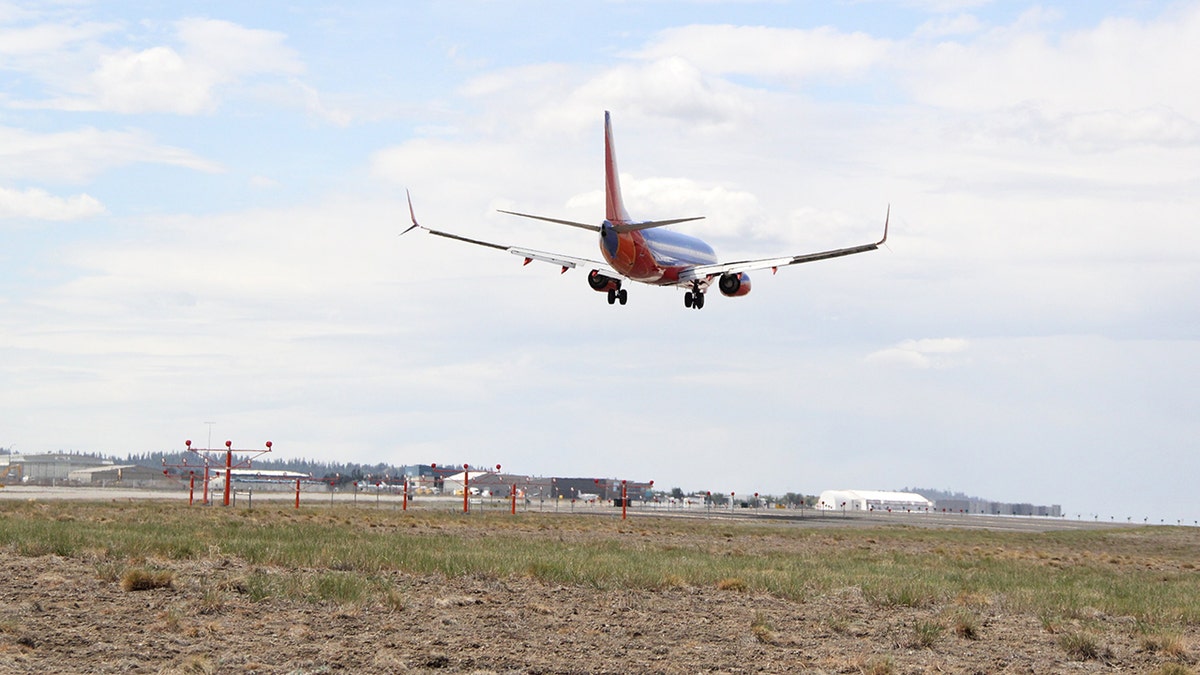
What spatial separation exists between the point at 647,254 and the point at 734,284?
4422mm

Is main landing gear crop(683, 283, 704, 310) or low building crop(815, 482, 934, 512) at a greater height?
main landing gear crop(683, 283, 704, 310)

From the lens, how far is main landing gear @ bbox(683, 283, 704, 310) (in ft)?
190

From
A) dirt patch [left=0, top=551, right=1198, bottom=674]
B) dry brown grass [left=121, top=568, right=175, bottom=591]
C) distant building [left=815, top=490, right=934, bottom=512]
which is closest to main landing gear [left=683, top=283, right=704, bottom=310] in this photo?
dirt patch [left=0, top=551, right=1198, bottom=674]

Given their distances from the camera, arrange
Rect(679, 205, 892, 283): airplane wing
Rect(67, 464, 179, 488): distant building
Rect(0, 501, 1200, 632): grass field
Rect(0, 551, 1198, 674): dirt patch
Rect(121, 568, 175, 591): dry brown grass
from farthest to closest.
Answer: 1. Rect(67, 464, 179, 488): distant building
2. Rect(679, 205, 892, 283): airplane wing
3. Rect(0, 501, 1200, 632): grass field
4. Rect(121, 568, 175, 591): dry brown grass
5. Rect(0, 551, 1198, 674): dirt patch

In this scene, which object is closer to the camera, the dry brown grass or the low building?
the dry brown grass

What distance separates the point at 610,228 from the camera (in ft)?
184

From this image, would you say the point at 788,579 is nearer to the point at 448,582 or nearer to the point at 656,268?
the point at 448,582

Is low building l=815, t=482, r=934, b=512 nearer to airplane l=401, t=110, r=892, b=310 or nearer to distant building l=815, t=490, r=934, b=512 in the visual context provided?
distant building l=815, t=490, r=934, b=512

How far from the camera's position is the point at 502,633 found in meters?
17.9

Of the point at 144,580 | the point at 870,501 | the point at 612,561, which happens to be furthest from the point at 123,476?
the point at 144,580

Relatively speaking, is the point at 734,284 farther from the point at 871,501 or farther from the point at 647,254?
the point at 871,501

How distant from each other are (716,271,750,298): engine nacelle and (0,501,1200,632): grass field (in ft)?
46.2

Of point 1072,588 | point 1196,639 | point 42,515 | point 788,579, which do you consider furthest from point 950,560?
point 42,515

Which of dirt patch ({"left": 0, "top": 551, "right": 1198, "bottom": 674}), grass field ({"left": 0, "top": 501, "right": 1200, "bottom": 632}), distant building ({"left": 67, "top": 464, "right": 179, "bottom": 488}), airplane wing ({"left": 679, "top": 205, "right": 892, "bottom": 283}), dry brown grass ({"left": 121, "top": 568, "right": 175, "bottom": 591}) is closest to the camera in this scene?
dirt patch ({"left": 0, "top": 551, "right": 1198, "bottom": 674})
